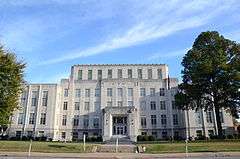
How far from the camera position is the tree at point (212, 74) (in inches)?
1565

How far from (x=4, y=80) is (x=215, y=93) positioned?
27.0 metres

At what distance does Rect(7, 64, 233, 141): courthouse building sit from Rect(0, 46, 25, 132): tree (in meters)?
26.6

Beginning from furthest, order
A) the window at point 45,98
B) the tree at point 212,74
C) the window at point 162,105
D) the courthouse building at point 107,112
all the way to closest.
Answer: the window at point 162,105
the window at point 45,98
the courthouse building at point 107,112
the tree at point 212,74

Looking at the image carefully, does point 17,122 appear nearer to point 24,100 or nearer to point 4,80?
point 24,100

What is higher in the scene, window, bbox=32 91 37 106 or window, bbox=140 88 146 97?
window, bbox=140 88 146 97

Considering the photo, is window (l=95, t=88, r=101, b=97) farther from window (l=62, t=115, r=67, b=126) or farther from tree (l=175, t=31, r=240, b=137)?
tree (l=175, t=31, r=240, b=137)

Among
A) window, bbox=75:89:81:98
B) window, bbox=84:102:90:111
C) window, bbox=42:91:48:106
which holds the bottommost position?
window, bbox=84:102:90:111

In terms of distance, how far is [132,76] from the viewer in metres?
68.1

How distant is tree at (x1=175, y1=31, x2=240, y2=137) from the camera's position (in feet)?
130

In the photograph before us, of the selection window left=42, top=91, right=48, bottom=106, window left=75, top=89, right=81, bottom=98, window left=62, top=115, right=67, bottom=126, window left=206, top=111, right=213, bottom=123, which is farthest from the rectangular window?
window left=206, top=111, right=213, bottom=123

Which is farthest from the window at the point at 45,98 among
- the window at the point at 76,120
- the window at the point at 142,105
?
the window at the point at 142,105

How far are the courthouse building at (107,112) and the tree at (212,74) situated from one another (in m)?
16.9

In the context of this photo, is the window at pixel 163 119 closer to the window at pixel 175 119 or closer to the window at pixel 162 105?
the window at pixel 162 105

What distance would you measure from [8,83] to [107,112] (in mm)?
27411
